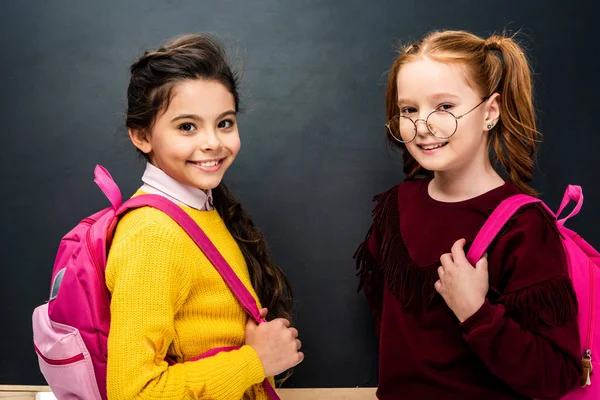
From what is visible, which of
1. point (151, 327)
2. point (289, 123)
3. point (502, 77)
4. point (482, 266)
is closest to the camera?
point (151, 327)

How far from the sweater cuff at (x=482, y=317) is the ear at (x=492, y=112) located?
0.36 m

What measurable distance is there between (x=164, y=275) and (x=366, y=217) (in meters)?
0.75

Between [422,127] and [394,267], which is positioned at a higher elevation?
[422,127]

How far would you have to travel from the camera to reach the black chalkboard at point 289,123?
1.64m

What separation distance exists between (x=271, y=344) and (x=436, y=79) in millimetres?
626

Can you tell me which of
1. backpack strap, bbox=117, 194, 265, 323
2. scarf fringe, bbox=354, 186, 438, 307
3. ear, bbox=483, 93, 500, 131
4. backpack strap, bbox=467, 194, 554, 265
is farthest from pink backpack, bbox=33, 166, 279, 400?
ear, bbox=483, 93, 500, 131

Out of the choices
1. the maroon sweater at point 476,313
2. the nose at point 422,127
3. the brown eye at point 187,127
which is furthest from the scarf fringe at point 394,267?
the brown eye at point 187,127

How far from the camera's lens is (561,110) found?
Result: 5.39 feet

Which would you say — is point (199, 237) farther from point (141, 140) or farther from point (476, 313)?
point (476, 313)

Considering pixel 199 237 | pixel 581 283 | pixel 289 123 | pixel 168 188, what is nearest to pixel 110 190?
pixel 168 188

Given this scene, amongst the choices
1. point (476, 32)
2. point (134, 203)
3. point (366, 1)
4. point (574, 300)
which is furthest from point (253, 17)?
point (574, 300)

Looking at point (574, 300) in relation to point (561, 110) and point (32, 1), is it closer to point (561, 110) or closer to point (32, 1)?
point (561, 110)

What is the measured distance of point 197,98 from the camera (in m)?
1.23

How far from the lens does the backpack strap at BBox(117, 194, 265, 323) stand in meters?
1.20
